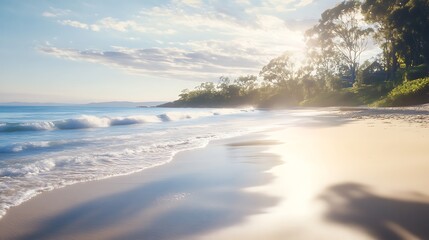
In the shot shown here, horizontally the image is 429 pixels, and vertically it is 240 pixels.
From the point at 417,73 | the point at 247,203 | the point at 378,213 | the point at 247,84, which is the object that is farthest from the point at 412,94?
the point at 247,84

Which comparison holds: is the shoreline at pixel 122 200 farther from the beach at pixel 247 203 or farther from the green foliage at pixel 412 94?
the green foliage at pixel 412 94

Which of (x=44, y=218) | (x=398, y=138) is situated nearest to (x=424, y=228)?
(x=44, y=218)

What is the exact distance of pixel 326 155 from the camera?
6.53m

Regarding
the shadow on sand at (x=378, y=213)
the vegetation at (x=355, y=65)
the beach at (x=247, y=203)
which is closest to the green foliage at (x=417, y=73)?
the vegetation at (x=355, y=65)

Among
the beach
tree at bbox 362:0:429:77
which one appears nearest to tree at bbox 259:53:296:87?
tree at bbox 362:0:429:77

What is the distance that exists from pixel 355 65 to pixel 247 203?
58167 millimetres

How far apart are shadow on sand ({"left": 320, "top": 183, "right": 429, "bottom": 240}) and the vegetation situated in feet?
79.7

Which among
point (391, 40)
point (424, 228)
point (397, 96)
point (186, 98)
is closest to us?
point (424, 228)

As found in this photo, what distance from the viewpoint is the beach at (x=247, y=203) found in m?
2.80

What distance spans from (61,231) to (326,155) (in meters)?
5.15

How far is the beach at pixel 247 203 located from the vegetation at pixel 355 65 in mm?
23116

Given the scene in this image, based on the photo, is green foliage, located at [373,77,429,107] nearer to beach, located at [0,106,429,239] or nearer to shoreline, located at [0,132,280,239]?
beach, located at [0,106,429,239]

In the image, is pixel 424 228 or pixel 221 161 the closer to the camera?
pixel 424 228

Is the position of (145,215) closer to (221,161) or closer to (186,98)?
(221,161)
